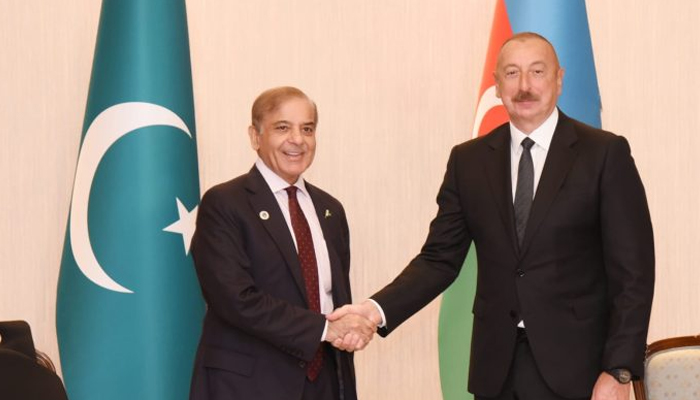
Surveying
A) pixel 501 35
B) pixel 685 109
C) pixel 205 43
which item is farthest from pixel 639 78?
pixel 205 43

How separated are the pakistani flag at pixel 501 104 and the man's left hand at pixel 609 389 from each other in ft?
4.85

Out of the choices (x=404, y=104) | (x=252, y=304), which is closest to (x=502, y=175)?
(x=252, y=304)

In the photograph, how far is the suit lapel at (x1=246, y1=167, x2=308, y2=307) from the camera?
10.0ft

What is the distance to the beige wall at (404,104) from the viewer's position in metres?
4.87

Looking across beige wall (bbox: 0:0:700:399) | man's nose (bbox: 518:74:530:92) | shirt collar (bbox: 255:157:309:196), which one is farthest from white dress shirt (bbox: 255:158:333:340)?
beige wall (bbox: 0:0:700:399)

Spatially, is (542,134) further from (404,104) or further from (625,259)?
(404,104)

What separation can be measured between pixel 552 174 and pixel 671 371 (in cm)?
77

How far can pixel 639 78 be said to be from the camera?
16.6 feet

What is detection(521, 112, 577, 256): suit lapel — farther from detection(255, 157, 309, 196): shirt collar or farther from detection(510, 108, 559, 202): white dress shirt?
detection(255, 157, 309, 196): shirt collar

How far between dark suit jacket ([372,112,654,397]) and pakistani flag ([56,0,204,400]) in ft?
5.05

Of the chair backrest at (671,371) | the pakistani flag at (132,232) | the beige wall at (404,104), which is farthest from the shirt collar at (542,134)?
the beige wall at (404,104)

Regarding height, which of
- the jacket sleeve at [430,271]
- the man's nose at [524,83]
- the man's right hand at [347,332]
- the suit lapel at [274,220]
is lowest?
the man's right hand at [347,332]

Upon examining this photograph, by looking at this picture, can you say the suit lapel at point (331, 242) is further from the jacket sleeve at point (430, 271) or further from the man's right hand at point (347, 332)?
the jacket sleeve at point (430, 271)

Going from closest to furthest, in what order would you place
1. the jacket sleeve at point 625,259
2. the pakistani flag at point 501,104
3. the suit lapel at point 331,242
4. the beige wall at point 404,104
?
the jacket sleeve at point 625,259, the suit lapel at point 331,242, the pakistani flag at point 501,104, the beige wall at point 404,104
